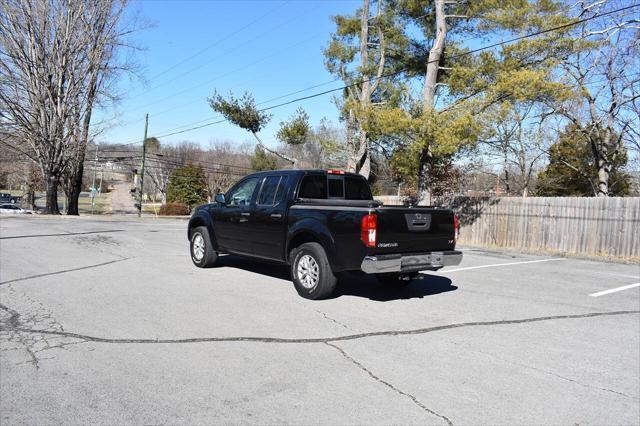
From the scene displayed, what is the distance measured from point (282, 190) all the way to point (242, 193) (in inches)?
48.5

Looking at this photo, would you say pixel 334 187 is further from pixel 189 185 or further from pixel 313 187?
pixel 189 185

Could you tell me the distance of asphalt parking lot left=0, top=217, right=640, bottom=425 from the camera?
3.64 meters

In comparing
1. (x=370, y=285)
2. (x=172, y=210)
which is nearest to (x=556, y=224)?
(x=370, y=285)

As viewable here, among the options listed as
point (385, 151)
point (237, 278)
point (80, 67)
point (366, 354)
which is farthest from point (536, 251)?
point (80, 67)

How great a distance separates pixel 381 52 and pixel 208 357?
66.4ft

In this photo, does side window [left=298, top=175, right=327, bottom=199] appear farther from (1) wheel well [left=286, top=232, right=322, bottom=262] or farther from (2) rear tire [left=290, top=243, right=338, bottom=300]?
(2) rear tire [left=290, top=243, right=338, bottom=300]

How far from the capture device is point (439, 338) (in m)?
5.43

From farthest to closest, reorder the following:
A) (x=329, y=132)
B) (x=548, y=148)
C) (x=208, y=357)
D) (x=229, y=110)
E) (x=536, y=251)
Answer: (x=329, y=132)
(x=548, y=148)
(x=229, y=110)
(x=536, y=251)
(x=208, y=357)

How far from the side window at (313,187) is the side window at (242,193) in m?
1.17

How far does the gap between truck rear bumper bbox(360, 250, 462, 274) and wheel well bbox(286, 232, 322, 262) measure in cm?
102

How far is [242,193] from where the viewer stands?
9.01 metres

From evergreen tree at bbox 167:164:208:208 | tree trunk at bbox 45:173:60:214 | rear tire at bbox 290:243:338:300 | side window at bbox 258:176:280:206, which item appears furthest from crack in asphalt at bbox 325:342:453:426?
evergreen tree at bbox 167:164:208:208

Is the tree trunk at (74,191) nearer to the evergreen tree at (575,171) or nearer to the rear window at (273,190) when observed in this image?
the rear window at (273,190)

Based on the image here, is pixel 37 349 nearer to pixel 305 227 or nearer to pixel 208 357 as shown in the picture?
pixel 208 357
